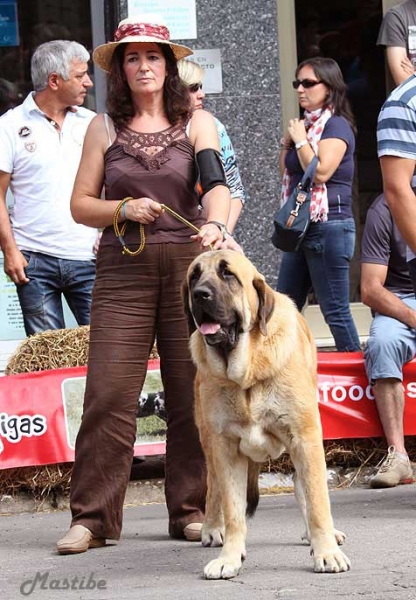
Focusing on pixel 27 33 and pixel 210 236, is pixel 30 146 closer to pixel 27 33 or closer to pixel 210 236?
pixel 27 33

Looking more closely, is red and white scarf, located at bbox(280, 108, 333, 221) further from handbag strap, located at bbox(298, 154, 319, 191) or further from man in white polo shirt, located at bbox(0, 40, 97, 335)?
man in white polo shirt, located at bbox(0, 40, 97, 335)

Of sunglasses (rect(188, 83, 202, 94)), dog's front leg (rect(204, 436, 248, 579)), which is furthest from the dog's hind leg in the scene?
sunglasses (rect(188, 83, 202, 94))

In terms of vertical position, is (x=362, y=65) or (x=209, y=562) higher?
(x=362, y=65)

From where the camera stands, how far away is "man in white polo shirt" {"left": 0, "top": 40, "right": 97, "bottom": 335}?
768 centimetres

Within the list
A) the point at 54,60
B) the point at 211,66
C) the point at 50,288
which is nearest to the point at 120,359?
the point at 50,288

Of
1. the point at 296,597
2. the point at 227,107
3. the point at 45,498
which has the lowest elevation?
the point at 45,498

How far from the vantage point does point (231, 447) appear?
17.2 ft

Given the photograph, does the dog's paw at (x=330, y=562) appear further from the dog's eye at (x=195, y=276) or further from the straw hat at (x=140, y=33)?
the straw hat at (x=140, y=33)

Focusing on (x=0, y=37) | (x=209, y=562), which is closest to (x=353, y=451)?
(x=209, y=562)

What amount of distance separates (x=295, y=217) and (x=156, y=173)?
2298mm

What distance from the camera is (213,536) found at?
5789 mm

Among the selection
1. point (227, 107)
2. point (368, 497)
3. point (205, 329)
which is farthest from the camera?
point (227, 107)

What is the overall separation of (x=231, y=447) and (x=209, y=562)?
18.7 inches

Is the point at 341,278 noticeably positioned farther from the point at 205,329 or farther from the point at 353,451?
the point at 205,329
